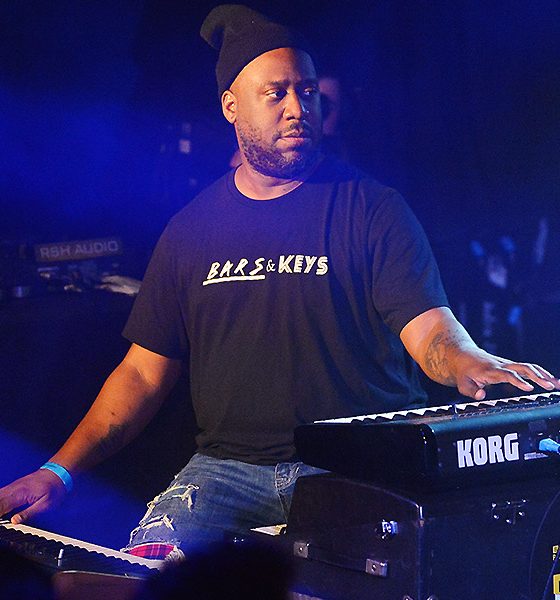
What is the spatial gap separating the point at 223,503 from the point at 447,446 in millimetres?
1163

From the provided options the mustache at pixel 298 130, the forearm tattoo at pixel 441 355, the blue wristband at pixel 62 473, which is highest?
the mustache at pixel 298 130

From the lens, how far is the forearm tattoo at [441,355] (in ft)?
9.06

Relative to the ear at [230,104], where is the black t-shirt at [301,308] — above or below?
below

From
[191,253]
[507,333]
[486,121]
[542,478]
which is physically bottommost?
[542,478]

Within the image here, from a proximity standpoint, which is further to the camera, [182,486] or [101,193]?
[101,193]

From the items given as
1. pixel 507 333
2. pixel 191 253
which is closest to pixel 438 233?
pixel 507 333

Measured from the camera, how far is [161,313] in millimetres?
3500

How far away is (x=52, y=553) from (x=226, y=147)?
121 inches

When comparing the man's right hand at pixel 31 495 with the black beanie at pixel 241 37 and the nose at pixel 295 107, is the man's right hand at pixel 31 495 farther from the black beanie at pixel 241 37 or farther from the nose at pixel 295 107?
the black beanie at pixel 241 37

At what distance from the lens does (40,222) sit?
4582mm

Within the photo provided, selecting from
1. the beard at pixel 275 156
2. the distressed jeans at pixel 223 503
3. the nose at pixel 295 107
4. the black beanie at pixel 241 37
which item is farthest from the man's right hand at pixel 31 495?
the black beanie at pixel 241 37

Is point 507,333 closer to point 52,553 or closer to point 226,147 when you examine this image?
point 226,147

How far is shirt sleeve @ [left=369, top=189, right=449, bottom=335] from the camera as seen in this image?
3.06 meters

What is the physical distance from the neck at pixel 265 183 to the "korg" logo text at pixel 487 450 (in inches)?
57.5
